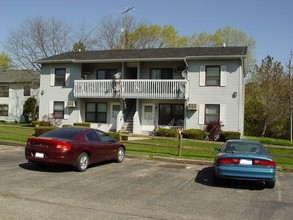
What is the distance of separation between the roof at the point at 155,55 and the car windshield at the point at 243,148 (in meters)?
15.3

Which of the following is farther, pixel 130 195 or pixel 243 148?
pixel 243 148

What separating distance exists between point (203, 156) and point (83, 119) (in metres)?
16.1

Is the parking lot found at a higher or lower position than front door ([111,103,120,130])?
lower

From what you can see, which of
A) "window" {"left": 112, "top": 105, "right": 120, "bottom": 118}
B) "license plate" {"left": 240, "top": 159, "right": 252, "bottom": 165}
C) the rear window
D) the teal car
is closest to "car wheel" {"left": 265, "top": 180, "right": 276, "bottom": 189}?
the teal car

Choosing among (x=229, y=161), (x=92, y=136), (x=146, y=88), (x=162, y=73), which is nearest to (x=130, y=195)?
(x=229, y=161)

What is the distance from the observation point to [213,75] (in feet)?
86.3

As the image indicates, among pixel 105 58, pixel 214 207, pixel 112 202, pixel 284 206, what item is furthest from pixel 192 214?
pixel 105 58

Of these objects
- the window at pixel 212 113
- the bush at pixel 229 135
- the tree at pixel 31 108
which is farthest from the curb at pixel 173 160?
the tree at pixel 31 108

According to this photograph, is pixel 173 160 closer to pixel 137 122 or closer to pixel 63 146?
pixel 63 146

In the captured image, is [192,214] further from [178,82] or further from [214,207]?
[178,82]

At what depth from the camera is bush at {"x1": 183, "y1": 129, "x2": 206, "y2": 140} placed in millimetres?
24188

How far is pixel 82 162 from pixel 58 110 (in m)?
20.3

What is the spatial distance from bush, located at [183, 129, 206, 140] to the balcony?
2.64 metres

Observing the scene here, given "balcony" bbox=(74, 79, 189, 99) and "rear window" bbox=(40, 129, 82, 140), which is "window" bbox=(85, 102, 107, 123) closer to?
"balcony" bbox=(74, 79, 189, 99)
